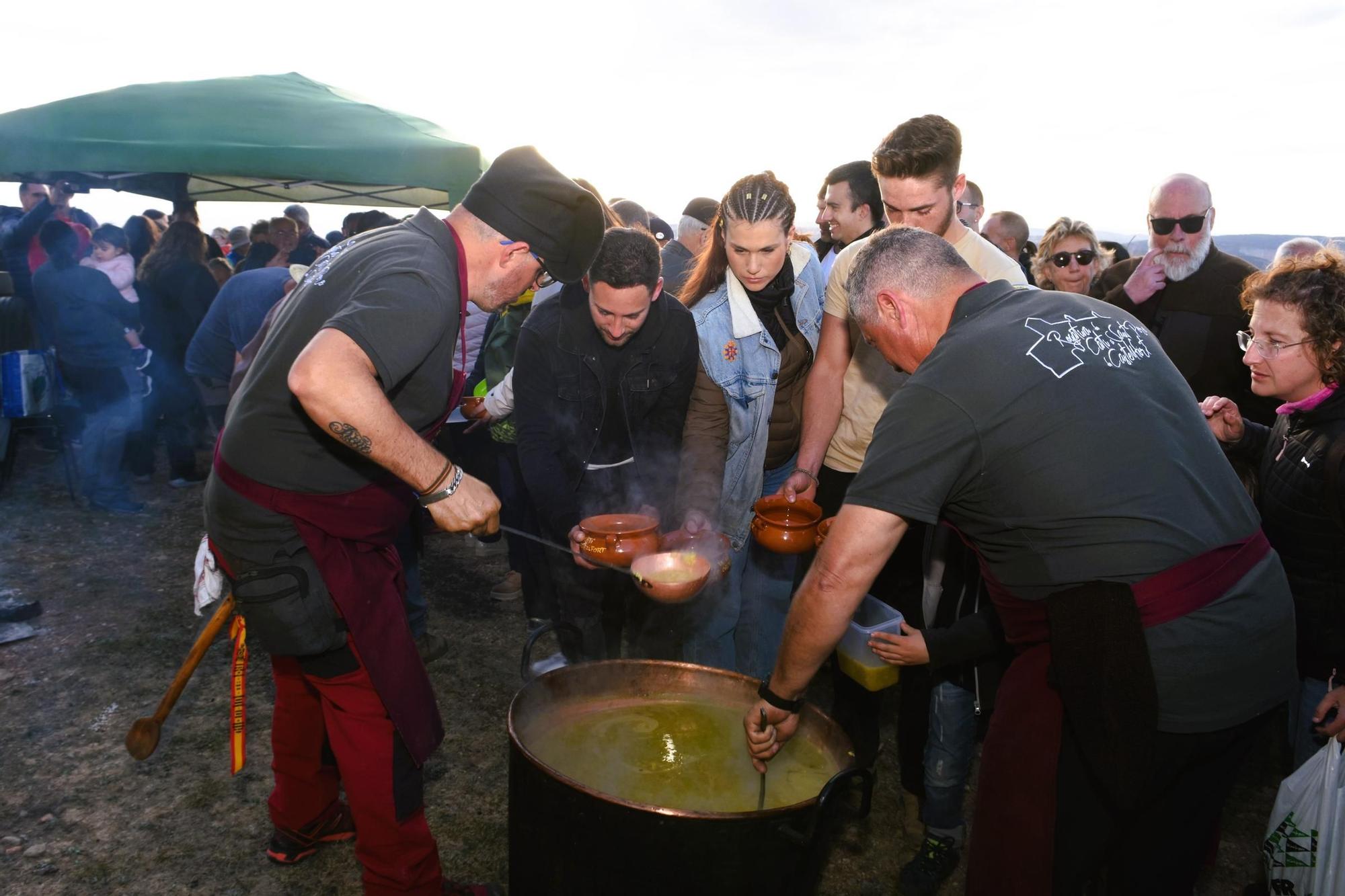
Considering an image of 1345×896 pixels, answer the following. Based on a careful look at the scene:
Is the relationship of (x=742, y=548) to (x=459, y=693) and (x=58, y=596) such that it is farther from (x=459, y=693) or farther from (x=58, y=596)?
(x=58, y=596)

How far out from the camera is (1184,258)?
4219mm

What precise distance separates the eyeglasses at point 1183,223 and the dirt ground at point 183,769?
8.34 feet

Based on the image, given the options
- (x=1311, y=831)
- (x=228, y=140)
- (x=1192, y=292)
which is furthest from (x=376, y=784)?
(x=228, y=140)

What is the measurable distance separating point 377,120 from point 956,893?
7.48 meters

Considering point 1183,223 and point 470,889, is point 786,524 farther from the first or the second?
point 1183,223

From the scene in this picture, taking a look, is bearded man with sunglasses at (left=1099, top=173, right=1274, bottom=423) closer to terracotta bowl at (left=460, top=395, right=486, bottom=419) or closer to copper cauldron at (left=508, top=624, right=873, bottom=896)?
copper cauldron at (left=508, top=624, right=873, bottom=896)

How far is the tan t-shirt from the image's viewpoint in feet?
10.4

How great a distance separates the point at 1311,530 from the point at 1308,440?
29 centimetres

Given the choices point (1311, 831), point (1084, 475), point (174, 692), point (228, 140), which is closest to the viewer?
point (1084, 475)

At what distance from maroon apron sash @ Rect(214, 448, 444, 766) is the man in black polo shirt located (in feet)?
3.54

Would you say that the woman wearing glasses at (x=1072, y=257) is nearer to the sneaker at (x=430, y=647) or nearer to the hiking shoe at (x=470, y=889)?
the sneaker at (x=430, y=647)

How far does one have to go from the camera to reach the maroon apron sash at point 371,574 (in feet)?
7.13

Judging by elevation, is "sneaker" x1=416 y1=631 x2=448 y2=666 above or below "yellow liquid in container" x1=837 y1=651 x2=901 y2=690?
below

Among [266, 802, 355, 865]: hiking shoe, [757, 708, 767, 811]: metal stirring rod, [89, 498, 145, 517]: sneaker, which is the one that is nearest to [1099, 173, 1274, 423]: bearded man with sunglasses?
[757, 708, 767, 811]: metal stirring rod
